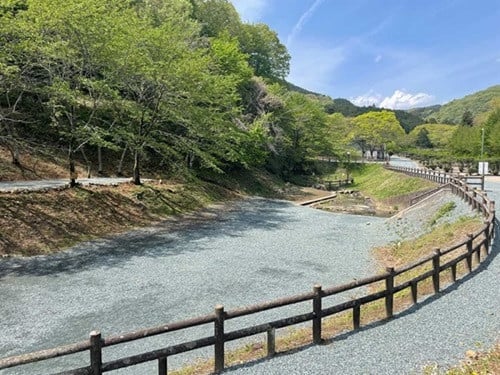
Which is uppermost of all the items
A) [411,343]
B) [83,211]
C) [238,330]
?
[83,211]

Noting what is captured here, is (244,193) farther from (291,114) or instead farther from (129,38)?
(129,38)

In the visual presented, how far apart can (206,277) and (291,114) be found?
3242cm

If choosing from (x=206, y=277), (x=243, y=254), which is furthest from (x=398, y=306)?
(x=243, y=254)

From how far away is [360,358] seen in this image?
515 centimetres

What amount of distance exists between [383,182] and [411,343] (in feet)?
119

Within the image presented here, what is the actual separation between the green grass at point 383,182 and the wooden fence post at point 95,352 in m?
27.1

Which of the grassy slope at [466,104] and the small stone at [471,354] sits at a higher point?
the grassy slope at [466,104]

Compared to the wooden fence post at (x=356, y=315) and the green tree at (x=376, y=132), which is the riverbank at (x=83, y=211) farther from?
the green tree at (x=376, y=132)

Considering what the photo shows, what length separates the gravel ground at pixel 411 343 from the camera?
4965 millimetres

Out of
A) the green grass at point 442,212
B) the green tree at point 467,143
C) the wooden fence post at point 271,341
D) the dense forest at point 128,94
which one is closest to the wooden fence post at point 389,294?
the wooden fence post at point 271,341

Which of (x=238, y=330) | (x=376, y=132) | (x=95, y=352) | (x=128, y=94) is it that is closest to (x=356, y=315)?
(x=238, y=330)

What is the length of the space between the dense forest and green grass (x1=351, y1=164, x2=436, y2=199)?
9.33m

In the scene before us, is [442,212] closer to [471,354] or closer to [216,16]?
[471,354]

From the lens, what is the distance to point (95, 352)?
425 centimetres
